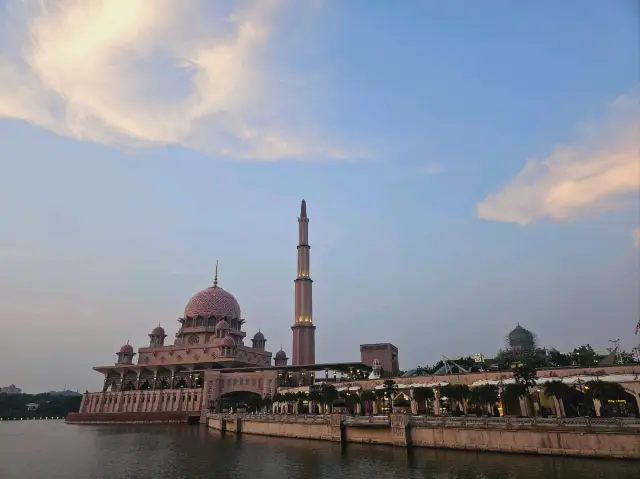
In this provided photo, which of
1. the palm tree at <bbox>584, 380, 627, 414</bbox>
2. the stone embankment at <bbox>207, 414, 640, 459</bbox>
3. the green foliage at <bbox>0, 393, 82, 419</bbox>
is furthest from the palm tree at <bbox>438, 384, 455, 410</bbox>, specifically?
the green foliage at <bbox>0, 393, 82, 419</bbox>

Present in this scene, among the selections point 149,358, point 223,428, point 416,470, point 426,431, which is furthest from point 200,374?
point 416,470

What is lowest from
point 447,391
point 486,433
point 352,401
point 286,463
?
point 286,463

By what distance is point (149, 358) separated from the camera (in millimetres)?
101625

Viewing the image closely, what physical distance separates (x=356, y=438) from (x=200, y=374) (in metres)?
58.8

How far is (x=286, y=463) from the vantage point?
3084 cm

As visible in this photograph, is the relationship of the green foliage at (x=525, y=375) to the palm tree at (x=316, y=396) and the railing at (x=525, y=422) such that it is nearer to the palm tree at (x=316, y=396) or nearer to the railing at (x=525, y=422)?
the railing at (x=525, y=422)

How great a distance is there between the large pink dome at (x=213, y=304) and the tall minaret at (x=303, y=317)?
64.5 feet

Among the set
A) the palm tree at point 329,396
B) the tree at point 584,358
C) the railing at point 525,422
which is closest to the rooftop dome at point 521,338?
the tree at point 584,358

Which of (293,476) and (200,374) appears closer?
(293,476)

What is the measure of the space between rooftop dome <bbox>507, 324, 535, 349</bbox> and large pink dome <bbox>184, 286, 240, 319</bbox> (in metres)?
62.0

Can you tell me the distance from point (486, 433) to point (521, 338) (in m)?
74.0

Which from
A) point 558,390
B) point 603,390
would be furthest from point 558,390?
point 603,390

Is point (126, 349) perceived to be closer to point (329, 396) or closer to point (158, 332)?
point (158, 332)

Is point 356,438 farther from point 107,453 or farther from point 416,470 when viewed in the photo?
point 107,453
